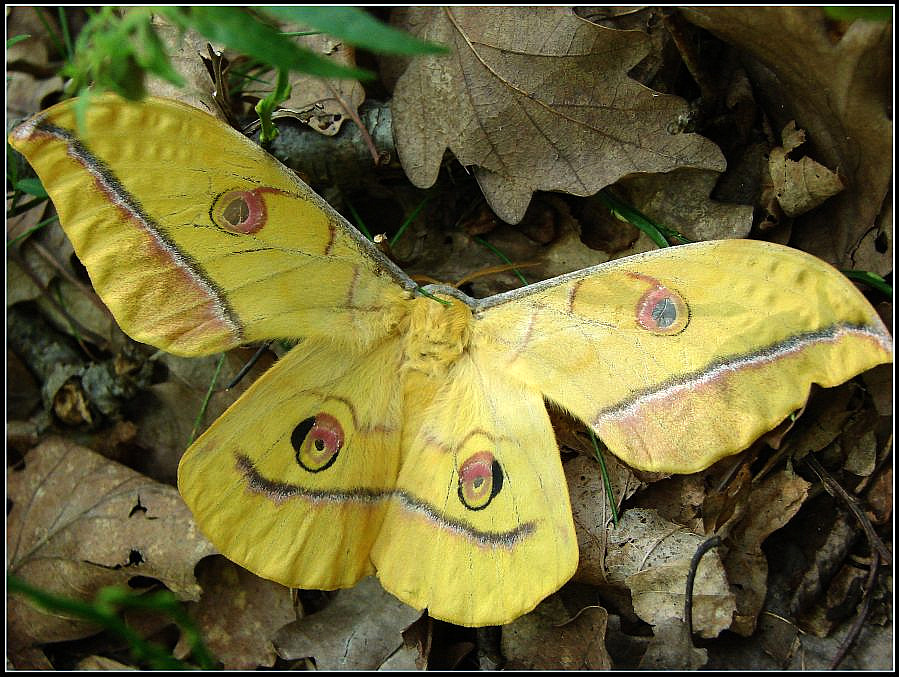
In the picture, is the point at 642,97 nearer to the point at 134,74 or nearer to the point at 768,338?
the point at 768,338

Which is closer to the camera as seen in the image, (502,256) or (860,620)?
(860,620)

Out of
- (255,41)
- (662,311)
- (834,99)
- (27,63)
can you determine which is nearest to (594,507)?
(662,311)

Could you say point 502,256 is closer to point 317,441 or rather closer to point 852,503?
point 317,441

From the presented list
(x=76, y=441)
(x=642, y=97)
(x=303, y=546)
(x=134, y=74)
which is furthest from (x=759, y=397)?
(x=76, y=441)

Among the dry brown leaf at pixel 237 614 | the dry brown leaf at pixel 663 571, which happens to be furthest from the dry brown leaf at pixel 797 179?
the dry brown leaf at pixel 237 614

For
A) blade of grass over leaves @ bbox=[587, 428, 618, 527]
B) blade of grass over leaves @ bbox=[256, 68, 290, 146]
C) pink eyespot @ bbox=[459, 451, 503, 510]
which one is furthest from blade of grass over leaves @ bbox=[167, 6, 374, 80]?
blade of grass over leaves @ bbox=[587, 428, 618, 527]
